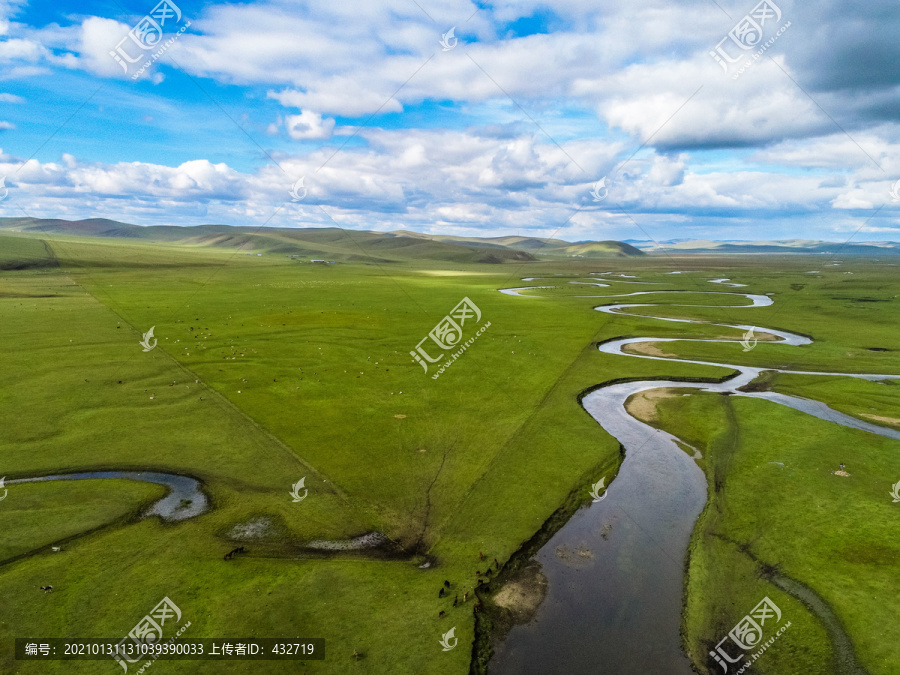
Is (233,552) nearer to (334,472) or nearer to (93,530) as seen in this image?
(93,530)

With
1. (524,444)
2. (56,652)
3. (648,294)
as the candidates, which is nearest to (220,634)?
(56,652)
